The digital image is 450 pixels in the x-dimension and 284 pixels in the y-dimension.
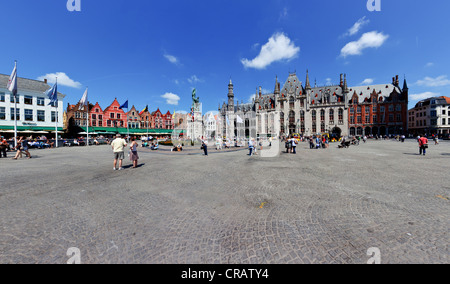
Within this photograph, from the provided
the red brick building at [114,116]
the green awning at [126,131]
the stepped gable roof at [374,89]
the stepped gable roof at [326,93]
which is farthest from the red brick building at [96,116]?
the stepped gable roof at [374,89]

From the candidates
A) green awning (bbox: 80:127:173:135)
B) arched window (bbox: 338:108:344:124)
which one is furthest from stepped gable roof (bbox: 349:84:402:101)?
green awning (bbox: 80:127:173:135)

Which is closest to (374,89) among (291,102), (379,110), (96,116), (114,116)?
(379,110)

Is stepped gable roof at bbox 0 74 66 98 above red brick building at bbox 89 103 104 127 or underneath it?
above

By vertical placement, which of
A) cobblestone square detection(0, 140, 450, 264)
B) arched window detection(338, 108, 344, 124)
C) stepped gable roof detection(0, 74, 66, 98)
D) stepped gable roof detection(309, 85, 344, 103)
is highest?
stepped gable roof detection(309, 85, 344, 103)

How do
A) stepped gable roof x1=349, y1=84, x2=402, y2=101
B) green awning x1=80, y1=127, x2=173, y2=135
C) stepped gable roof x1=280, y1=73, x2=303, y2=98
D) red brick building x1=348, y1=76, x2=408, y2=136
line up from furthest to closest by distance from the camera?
stepped gable roof x1=280, y1=73, x2=303, y2=98
stepped gable roof x1=349, y1=84, x2=402, y2=101
red brick building x1=348, y1=76, x2=408, y2=136
green awning x1=80, y1=127, x2=173, y2=135

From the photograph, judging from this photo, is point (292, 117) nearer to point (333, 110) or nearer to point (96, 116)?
point (333, 110)

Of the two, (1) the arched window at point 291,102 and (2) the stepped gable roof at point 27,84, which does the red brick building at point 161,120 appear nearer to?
(2) the stepped gable roof at point 27,84

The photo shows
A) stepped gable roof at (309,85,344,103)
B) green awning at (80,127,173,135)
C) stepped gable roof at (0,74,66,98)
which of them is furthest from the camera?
stepped gable roof at (309,85,344,103)

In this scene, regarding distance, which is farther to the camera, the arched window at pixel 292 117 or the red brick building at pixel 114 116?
the arched window at pixel 292 117

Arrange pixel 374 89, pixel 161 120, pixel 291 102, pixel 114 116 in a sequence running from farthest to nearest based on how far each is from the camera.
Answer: pixel 161 120 → pixel 291 102 → pixel 374 89 → pixel 114 116

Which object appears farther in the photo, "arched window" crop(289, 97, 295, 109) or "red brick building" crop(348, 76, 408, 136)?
"arched window" crop(289, 97, 295, 109)

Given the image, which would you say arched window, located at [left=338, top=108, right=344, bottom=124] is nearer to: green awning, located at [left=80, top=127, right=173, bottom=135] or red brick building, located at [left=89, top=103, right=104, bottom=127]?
green awning, located at [left=80, top=127, right=173, bottom=135]
